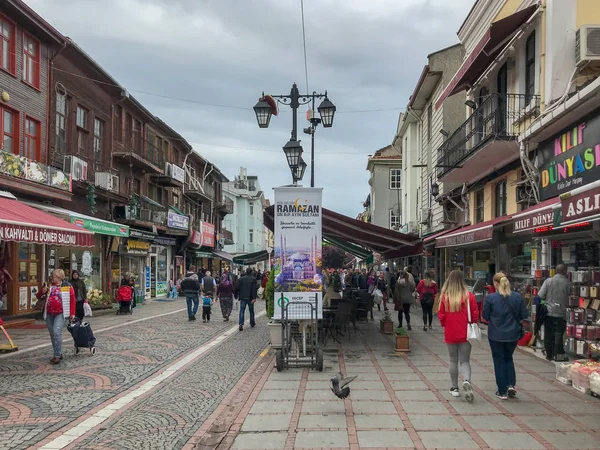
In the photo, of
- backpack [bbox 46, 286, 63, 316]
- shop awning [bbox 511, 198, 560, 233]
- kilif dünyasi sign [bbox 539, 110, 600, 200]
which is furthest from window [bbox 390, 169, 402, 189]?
backpack [bbox 46, 286, 63, 316]

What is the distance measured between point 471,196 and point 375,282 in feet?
25.5

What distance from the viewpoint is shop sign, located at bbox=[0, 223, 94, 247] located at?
8.84 meters

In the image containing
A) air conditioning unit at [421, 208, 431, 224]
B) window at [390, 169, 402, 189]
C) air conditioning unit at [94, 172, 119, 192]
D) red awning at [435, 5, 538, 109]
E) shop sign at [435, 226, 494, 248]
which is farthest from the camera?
window at [390, 169, 402, 189]

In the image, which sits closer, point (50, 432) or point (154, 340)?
point (50, 432)

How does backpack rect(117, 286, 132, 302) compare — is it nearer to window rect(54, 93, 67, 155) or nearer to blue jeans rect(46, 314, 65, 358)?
window rect(54, 93, 67, 155)

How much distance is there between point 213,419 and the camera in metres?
5.82

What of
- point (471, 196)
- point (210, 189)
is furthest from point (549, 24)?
point (210, 189)

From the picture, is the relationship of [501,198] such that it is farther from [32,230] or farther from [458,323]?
[32,230]

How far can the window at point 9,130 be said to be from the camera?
1535 cm

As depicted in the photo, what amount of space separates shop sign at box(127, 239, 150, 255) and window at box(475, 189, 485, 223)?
52.6ft

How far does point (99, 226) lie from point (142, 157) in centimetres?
996

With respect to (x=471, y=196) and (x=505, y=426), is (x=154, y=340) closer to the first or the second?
(x=505, y=426)

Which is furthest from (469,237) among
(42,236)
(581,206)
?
(42,236)

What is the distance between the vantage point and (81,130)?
829 inches
